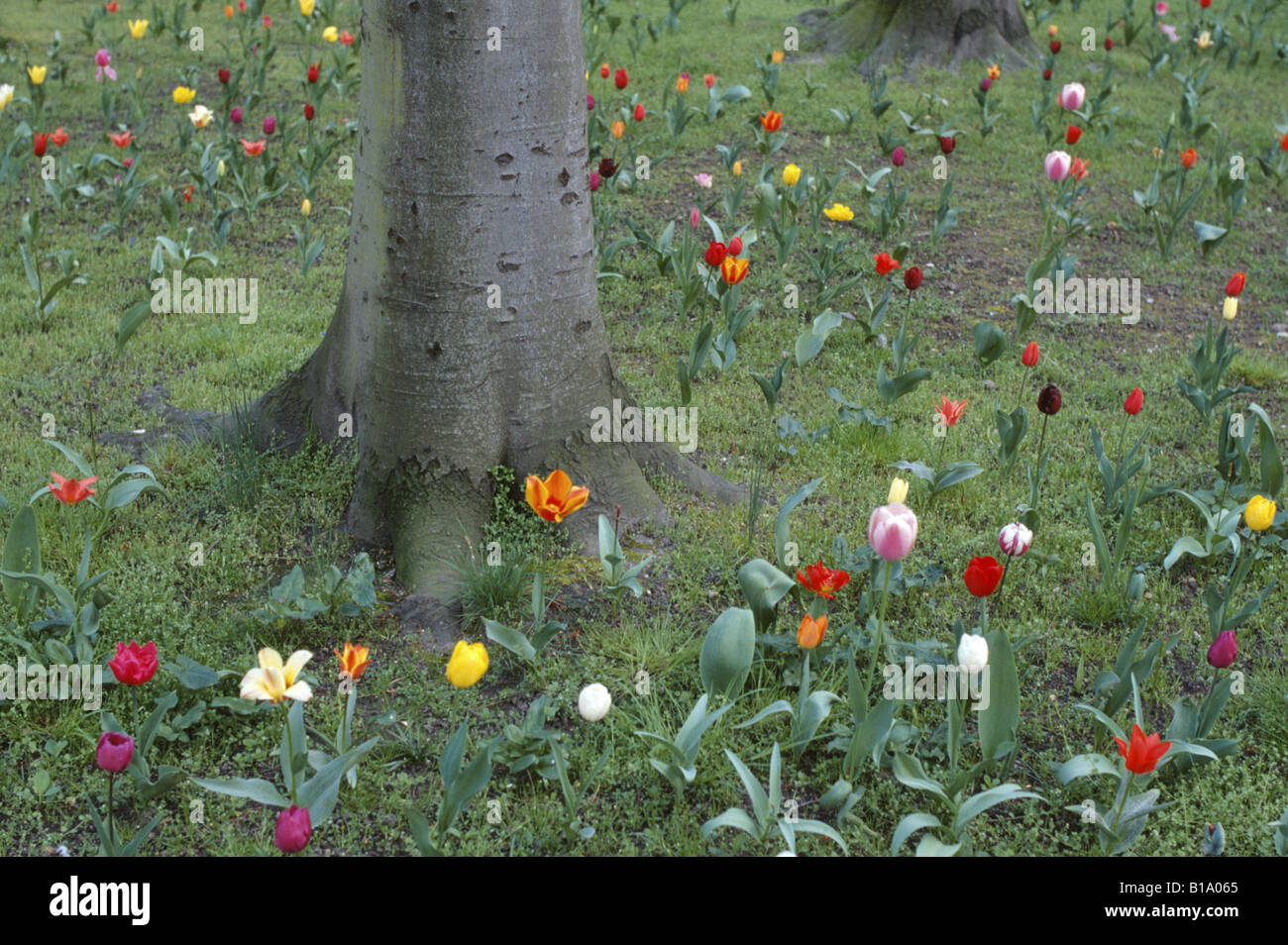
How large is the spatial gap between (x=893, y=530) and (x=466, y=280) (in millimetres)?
1517

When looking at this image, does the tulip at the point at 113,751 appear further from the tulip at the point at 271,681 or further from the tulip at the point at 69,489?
the tulip at the point at 69,489

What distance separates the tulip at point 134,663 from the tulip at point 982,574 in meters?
1.69

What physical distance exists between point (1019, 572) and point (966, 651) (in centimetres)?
111

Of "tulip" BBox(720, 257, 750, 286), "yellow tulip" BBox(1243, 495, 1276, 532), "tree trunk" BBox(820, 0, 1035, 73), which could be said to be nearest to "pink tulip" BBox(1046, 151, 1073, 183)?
"tulip" BBox(720, 257, 750, 286)

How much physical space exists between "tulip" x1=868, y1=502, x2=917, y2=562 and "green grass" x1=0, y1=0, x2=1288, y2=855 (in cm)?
66

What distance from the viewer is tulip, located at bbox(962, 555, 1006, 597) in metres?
2.54

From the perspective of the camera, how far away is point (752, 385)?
4.65 m

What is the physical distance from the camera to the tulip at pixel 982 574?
8.32 feet

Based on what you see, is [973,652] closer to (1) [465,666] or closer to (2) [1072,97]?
(1) [465,666]

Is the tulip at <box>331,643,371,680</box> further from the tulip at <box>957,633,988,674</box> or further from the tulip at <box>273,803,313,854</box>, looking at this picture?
the tulip at <box>957,633,988,674</box>

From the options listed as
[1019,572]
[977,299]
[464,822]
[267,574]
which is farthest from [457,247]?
[977,299]

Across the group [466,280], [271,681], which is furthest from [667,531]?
[271,681]

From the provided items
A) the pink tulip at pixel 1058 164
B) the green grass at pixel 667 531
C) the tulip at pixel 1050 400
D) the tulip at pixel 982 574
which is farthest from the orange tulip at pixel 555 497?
the pink tulip at pixel 1058 164
